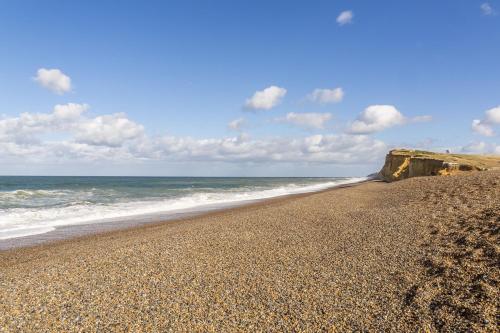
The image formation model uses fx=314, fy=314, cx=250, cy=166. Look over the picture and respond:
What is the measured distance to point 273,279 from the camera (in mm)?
8914

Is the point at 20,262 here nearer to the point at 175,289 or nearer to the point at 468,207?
the point at 175,289

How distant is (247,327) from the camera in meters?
6.54

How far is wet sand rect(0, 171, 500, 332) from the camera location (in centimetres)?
676

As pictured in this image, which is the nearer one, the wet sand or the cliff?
the wet sand

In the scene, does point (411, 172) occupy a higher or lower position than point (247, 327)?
higher

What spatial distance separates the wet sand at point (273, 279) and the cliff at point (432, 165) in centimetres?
2355

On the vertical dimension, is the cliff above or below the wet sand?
above

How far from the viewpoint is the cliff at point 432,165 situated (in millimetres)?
35000

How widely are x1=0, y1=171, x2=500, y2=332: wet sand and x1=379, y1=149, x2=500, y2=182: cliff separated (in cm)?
2355

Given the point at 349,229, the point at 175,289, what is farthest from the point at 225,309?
the point at 349,229

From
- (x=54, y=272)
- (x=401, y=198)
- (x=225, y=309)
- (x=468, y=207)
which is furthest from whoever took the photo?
(x=401, y=198)

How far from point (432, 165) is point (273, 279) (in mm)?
37438

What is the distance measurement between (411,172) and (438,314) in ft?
139

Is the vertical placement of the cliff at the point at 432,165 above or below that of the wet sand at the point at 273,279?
above
